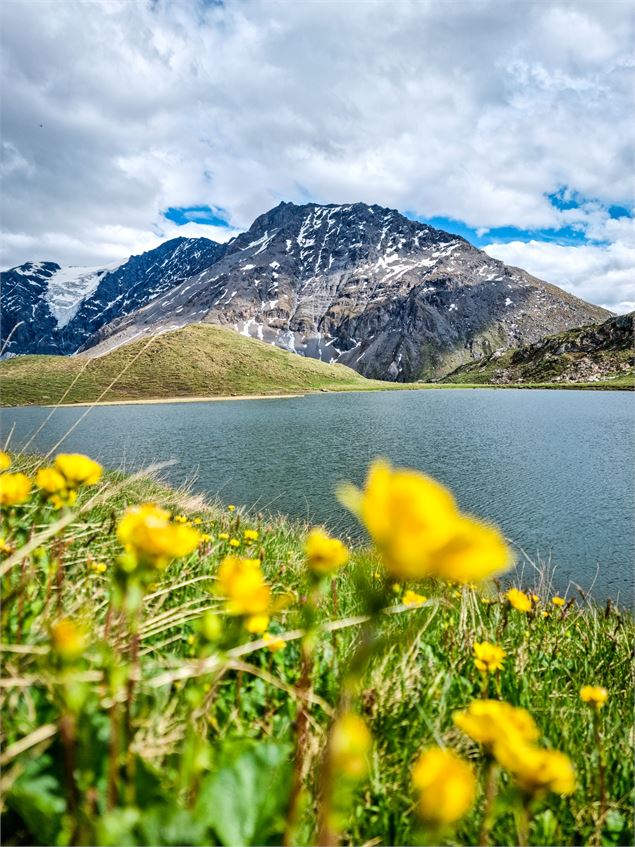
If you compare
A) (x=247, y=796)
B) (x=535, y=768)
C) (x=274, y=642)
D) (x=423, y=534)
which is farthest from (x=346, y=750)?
(x=274, y=642)

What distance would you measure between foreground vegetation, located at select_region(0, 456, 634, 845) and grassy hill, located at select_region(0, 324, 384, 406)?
11914 cm

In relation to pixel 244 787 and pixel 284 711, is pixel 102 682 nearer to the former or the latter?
pixel 244 787

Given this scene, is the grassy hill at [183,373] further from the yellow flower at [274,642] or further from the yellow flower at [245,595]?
the yellow flower at [245,595]

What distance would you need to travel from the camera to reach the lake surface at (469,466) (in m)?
15.4

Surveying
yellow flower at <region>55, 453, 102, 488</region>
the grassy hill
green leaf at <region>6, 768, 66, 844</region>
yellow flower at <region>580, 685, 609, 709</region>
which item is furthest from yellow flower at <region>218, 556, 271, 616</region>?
the grassy hill

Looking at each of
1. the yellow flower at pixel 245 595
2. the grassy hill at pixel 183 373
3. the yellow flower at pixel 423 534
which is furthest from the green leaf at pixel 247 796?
the grassy hill at pixel 183 373

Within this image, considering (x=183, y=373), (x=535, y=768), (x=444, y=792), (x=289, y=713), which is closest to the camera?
(x=444, y=792)

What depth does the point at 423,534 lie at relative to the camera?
0.73 meters

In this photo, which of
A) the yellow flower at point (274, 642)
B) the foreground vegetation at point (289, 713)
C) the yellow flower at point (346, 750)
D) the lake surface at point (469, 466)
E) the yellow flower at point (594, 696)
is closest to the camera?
the yellow flower at point (346, 750)

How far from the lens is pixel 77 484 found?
73.0 inches

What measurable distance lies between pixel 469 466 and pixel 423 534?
27311 mm

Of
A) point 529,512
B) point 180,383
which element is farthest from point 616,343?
point 529,512

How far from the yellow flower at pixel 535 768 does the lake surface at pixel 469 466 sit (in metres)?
9.90

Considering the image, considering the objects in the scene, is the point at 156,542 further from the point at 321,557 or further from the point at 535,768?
the point at 535,768
